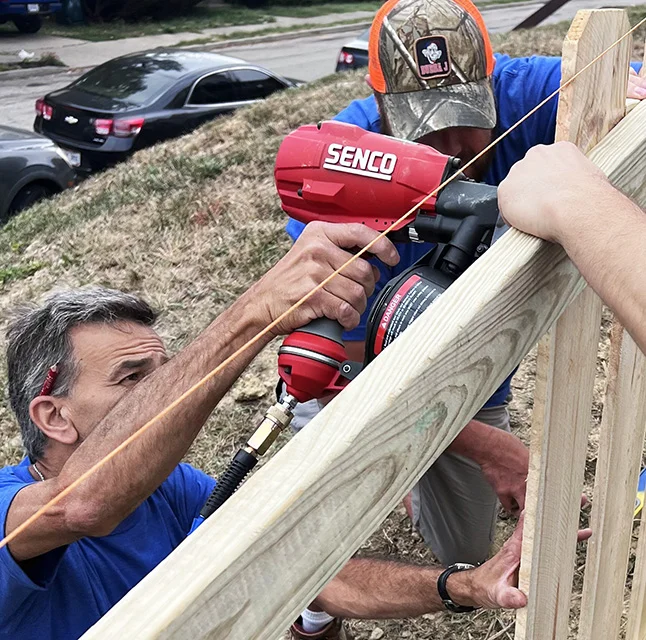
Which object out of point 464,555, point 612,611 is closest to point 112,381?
point 612,611

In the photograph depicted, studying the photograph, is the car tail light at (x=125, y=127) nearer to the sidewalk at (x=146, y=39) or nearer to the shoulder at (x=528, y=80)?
the shoulder at (x=528, y=80)

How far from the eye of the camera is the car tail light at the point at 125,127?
8555mm

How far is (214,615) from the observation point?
2.23ft

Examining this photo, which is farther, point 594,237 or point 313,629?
A: point 313,629

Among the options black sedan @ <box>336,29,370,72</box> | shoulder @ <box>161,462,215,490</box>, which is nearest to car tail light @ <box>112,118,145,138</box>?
black sedan @ <box>336,29,370,72</box>

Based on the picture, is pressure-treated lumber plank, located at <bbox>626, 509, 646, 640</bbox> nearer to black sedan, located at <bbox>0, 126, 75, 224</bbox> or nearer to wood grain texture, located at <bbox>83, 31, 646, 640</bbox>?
wood grain texture, located at <bbox>83, 31, 646, 640</bbox>

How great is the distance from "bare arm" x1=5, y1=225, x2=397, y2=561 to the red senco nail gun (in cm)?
6

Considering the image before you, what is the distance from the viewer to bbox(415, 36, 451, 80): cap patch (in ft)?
6.82

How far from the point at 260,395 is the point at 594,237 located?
117 inches

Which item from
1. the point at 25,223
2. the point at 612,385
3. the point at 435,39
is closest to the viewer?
the point at 612,385

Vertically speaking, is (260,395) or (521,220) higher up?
(521,220)

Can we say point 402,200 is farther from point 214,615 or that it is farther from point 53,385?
point 214,615

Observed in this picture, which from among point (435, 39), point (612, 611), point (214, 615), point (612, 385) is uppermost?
point (435, 39)

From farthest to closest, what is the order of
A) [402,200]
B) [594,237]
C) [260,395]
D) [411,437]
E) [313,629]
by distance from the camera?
[260,395] → [313,629] → [402,200] → [594,237] → [411,437]
